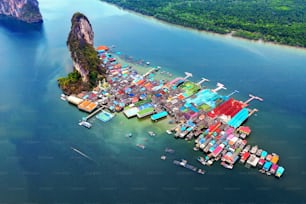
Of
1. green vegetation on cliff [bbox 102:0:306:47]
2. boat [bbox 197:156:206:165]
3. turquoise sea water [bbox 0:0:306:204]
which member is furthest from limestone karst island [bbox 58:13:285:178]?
green vegetation on cliff [bbox 102:0:306:47]

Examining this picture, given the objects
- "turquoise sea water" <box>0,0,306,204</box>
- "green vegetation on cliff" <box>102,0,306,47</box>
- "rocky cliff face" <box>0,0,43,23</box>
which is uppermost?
"green vegetation on cliff" <box>102,0,306,47</box>

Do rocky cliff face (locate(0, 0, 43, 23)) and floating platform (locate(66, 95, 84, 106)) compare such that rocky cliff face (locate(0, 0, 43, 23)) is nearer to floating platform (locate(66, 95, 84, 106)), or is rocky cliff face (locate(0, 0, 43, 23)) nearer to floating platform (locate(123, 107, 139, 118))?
floating platform (locate(66, 95, 84, 106))

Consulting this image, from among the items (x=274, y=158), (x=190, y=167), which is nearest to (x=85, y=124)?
(x=190, y=167)

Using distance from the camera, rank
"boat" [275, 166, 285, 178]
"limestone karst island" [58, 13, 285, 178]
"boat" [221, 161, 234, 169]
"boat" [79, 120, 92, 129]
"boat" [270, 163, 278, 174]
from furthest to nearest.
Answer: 1. "boat" [79, 120, 92, 129]
2. "limestone karst island" [58, 13, 285, 178]
3. "boat" [221, 161, 234, 169]
4. "boat" [270, 163, 278, 174]
5. "boat" [275, 166, 285, 178]

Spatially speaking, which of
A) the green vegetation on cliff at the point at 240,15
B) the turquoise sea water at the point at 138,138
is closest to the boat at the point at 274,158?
the turquoise sea water at the point at 138,138

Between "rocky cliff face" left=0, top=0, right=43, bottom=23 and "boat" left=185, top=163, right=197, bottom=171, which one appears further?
"rocky cliff face" left=0, top=0, right=43, bottom=23

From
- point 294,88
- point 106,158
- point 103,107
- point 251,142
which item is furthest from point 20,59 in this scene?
point 294,88

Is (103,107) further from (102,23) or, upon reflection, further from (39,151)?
(102,23)

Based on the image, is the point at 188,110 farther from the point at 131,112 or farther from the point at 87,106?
the point at 87,106
